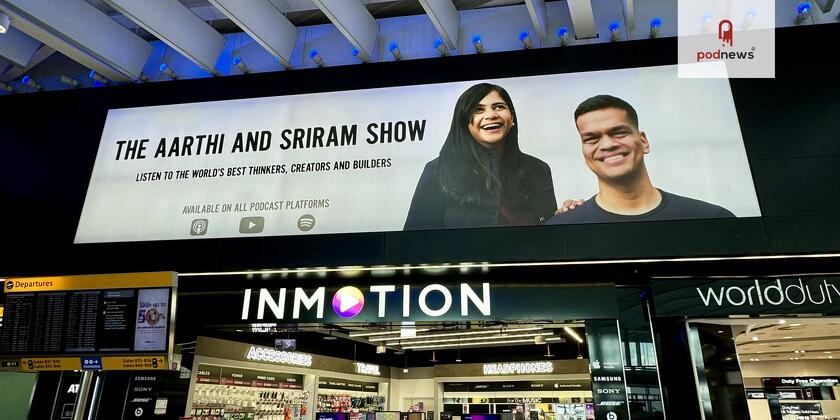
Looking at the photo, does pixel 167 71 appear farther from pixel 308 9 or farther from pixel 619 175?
pixel 619 175

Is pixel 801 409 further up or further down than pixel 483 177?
further down

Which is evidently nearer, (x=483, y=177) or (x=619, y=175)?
(x=619, y=175)

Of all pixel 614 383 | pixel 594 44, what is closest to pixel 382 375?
pixel 614 383

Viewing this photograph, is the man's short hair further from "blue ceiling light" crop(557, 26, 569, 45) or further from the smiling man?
"blue ceiling light" crop(557, 26, 569, 45)

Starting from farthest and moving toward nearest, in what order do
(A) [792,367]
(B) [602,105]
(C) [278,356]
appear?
(A) [792,367] → (C) [278,356] → (B) [602,105]

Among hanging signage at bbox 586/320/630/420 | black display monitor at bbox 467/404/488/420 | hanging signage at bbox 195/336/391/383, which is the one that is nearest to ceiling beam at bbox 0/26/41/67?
hanging signage at bbox 195/336/391/383

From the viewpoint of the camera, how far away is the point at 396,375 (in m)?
15.7

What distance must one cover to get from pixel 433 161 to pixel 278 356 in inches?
261

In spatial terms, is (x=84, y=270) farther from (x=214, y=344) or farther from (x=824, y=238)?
(x=824, y=238)

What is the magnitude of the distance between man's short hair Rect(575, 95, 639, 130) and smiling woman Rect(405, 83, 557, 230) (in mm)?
751

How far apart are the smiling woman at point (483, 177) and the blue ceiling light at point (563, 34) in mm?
950

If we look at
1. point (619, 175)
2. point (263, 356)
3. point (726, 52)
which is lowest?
point (263, 356)

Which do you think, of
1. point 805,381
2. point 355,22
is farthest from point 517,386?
point 355,22

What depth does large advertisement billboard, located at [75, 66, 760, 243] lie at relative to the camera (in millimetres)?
5695
